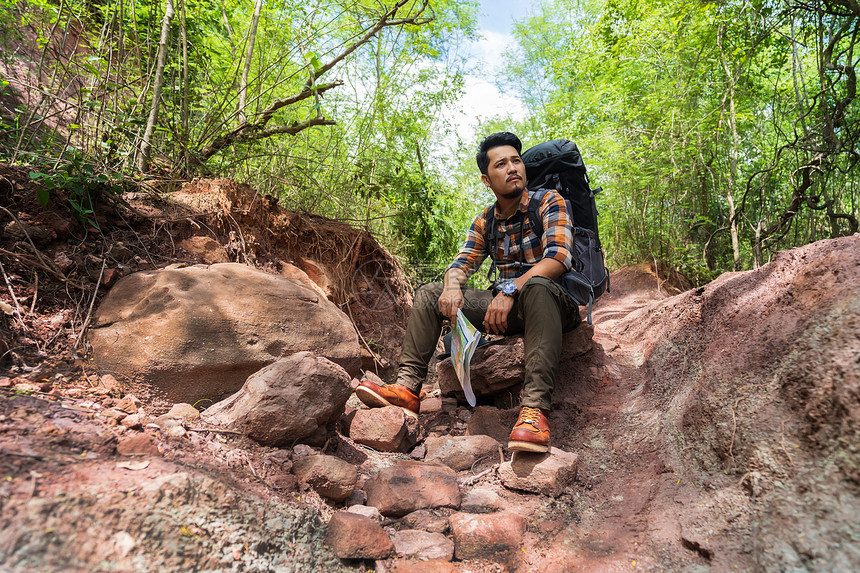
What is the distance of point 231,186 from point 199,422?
220 cm

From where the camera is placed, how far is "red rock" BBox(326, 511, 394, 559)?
1564mm

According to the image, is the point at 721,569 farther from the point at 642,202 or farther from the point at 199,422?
the point at 642,202

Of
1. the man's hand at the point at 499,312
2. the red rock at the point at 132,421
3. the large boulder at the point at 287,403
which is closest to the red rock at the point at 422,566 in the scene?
the large boulder at the point at 287,403

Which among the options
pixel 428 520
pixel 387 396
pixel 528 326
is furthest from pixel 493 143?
pixel 428 520

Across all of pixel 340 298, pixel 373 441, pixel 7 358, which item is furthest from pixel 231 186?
pixel 373 441

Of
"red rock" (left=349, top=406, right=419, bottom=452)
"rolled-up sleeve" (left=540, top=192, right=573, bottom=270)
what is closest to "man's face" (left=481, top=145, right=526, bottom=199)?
"rolled-up sleeve" (left=540, top=192, right=573, bottom=270)

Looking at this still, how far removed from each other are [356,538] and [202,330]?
1334mm

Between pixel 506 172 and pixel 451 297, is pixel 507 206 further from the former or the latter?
pixel 451 297

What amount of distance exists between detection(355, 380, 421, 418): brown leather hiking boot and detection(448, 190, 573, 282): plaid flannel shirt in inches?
37.1

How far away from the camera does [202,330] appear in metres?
2.32

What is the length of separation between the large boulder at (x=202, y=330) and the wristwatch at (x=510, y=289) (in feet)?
3.47

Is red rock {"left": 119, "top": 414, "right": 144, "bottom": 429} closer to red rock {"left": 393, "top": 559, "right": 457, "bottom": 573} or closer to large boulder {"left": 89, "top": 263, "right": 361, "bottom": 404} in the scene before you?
large boulder {"left": 89, "top": 263, "right": 361, "bottom": 404}

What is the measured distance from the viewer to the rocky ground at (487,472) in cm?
119

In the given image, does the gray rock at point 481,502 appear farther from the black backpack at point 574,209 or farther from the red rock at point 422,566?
the black backpack at point 574,209
